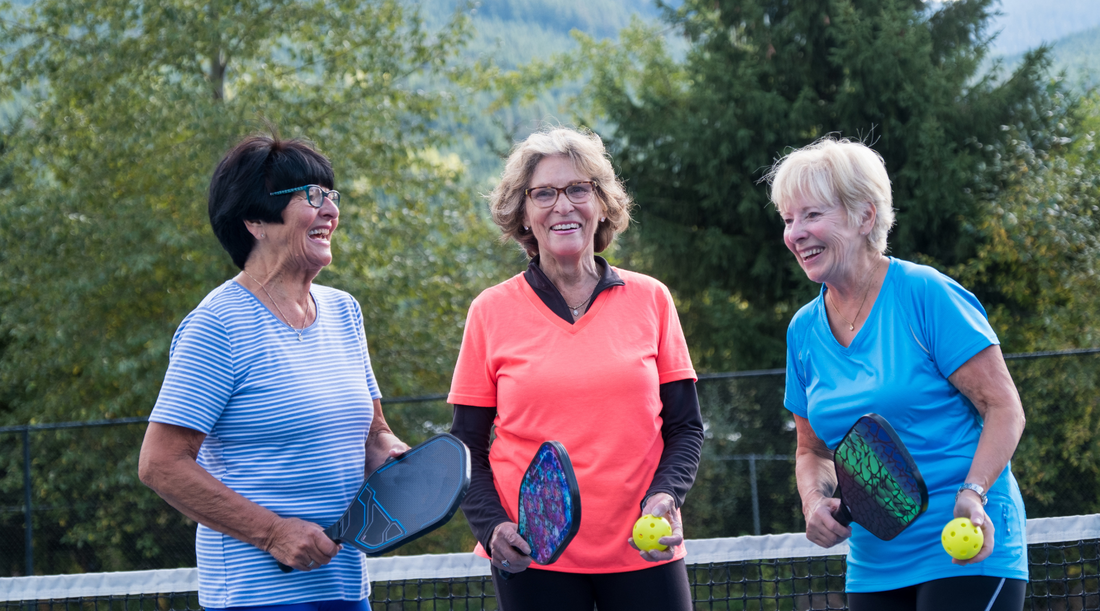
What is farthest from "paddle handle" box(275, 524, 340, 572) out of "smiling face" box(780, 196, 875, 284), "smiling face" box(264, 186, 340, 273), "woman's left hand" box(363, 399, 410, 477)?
"smiling face" box(780, 196, 875, 284)

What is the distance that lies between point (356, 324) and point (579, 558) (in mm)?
936

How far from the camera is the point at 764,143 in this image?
36.3ft

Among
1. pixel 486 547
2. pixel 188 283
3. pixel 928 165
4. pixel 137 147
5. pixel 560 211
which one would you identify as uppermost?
pixel 137 147

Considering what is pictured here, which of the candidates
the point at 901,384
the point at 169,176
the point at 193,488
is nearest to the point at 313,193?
the point at 193,488

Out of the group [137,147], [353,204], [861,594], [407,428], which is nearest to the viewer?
[861,594]

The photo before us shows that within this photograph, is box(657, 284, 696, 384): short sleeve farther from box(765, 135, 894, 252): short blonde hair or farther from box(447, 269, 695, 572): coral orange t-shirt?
box(765, 135, 894, 252): short blonde hair

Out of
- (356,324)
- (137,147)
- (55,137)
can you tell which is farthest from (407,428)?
(356,324)

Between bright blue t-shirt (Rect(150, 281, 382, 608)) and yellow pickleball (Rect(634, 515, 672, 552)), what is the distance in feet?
2.55

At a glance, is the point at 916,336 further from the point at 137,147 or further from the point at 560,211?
the point at 137,147

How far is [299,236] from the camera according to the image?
2529 millimetres

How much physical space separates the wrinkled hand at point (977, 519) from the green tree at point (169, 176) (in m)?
8.10

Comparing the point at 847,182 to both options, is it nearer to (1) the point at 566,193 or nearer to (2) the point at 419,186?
(1) the point at 566,193

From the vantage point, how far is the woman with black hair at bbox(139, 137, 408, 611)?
227cm

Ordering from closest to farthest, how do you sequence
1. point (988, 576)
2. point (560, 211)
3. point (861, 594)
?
point (988, 576)
point (861, 594)
point (560, 211)
